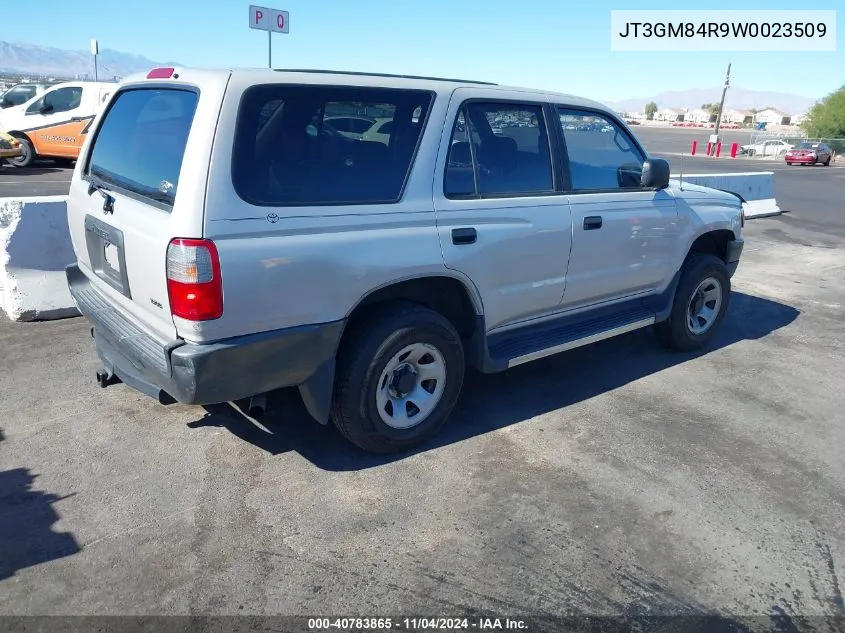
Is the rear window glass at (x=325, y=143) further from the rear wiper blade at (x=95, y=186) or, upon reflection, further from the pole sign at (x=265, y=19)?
the pole sign at (x=265, y=19)

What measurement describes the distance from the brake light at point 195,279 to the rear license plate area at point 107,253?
559 mm

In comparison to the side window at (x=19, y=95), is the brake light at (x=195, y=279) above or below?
below

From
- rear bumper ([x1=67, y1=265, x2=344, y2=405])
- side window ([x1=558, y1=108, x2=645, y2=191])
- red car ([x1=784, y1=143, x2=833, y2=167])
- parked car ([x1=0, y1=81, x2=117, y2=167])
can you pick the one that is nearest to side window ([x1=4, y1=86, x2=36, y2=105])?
parked car ([x1=0, y1=81, x2=117, y2=167])

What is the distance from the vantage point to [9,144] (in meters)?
14.6

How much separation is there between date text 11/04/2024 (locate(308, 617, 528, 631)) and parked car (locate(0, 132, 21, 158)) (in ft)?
51.3

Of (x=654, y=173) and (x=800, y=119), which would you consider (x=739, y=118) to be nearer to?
(x=800, y=119)

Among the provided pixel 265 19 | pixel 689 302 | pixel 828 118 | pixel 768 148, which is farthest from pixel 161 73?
pixel 828 118

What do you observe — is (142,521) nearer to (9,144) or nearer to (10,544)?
(10,544)

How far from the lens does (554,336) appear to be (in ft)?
14.0

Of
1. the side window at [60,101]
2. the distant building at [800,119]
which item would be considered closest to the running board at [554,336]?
the side window at [60,101]

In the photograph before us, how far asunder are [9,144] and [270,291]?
1484cm

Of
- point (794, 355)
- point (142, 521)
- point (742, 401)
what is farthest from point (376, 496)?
point (794, 355)

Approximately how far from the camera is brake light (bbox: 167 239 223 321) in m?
2.73

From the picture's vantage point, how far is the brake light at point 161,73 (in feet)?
10.6
